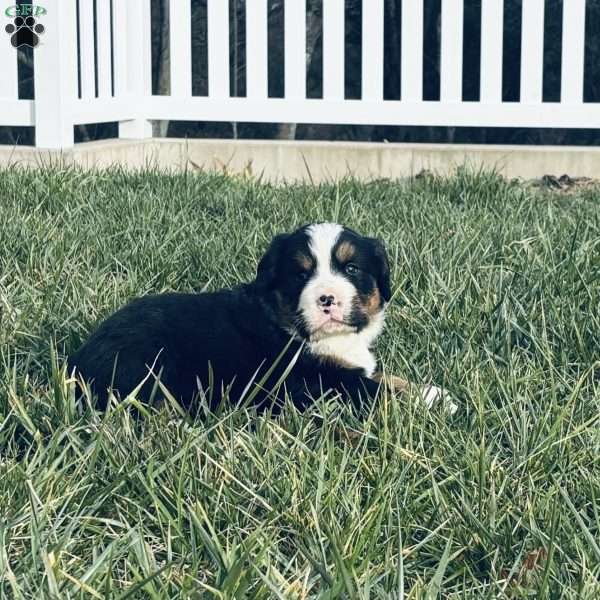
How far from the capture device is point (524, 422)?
8.68 ft

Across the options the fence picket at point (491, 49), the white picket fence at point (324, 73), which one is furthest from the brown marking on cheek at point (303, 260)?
the fence picket at point (491, 49)

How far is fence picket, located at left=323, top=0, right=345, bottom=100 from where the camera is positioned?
7.96m

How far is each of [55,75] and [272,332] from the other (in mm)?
4153

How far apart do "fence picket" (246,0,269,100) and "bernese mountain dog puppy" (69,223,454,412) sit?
471 cm

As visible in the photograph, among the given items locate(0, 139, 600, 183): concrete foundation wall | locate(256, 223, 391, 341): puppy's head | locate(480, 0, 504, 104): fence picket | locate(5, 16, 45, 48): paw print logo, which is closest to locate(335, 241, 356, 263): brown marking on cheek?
locate(256, 223, 391, 341): puppy's head

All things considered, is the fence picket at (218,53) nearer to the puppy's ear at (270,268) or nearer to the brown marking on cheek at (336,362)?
the puppy's ear at (270,268)

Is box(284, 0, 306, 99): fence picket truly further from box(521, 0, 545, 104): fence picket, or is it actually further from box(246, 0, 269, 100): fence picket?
box(521, 0, 545, 104): fence picket

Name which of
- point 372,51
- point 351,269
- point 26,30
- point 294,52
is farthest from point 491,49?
point 351,269

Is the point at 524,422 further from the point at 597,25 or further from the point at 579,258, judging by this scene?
the point at 597,25

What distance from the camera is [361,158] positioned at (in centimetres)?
778

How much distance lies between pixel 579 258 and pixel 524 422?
1.54 m

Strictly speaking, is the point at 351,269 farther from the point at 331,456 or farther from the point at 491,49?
the point at 491,49

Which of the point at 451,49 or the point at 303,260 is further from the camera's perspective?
the point at 451,49

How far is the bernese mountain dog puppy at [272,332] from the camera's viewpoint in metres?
3.25
